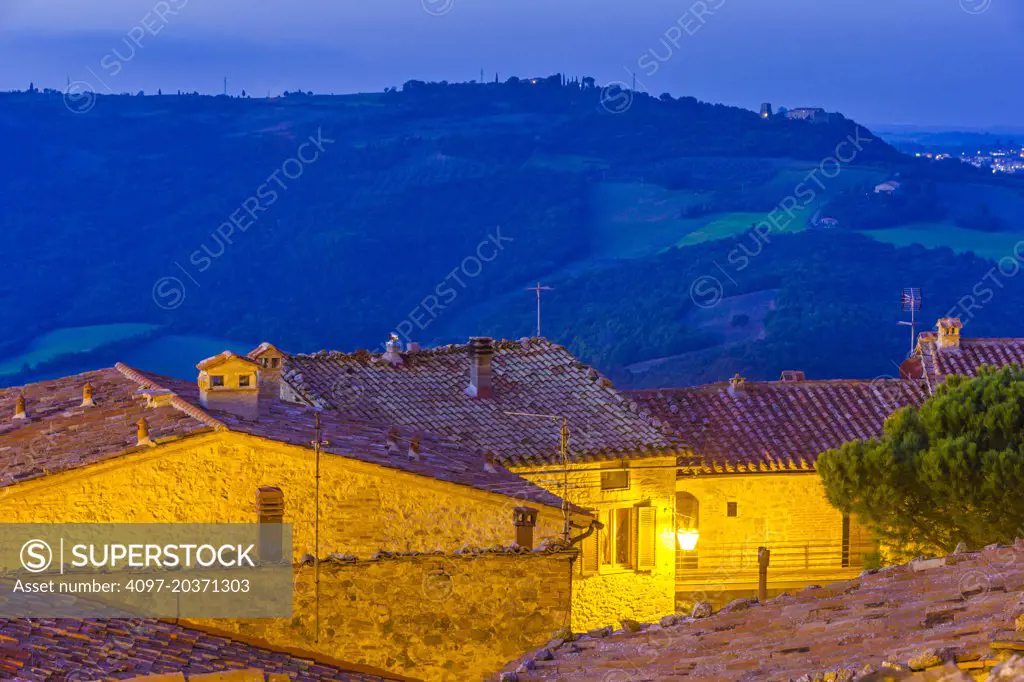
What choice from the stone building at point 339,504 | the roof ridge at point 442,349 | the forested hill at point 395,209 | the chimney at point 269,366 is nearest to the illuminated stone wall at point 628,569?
the roof ridge at point 442,349

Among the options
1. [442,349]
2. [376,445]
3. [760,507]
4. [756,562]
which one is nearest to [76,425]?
[376,445]

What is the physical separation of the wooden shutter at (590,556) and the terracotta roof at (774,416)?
8.56ft

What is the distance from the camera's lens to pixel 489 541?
12727 millimetres

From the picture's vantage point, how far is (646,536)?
19188 millimetres

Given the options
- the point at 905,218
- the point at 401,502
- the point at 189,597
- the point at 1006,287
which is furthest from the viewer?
the point at 905,218

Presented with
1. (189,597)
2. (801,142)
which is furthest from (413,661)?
(801,142)

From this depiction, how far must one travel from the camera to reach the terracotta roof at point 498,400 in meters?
18.6

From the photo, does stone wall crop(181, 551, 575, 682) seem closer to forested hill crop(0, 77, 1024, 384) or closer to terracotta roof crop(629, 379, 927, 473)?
terracotta roof crop(629, 379, 927, 473)

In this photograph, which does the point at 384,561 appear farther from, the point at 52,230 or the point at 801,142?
the point at 801,142

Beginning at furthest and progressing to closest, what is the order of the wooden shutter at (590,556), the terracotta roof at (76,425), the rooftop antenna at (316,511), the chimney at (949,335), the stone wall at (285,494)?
the chimney at (949,335) < the wooden shutter at (590,556) < the terracotta roof at (76,425) < the stone wall at (285,494) < the rooftop antenna at (316,511)

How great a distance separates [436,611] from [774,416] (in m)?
12.1

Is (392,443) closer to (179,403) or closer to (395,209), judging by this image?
(179,403)

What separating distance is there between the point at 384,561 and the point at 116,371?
7.94 metres

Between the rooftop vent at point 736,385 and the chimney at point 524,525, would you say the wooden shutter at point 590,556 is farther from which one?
the chimney at point 524,525
